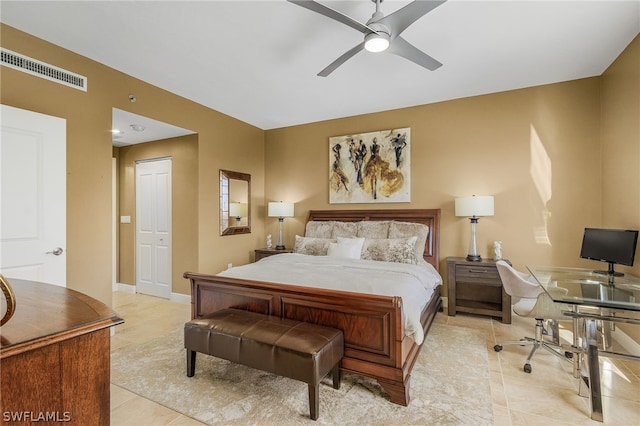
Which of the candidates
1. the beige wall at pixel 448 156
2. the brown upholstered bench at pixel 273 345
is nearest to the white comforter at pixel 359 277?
the brown upholstered bench at pixel 273 345

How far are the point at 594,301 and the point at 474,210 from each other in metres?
1.94

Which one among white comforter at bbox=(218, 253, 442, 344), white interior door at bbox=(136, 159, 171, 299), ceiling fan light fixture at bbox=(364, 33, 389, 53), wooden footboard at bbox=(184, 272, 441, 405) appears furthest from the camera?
white interior door at bbox=(136, 159, 171, 299)

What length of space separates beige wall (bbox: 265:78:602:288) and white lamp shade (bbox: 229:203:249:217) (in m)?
2.02

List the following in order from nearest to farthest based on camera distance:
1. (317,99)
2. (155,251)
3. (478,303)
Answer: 1. (478,303)
2. (317,99)
3. (155,251)

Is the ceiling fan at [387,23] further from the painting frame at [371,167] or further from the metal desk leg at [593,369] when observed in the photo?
the metal desk leg at [593,369]

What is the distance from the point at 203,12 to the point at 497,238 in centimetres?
414

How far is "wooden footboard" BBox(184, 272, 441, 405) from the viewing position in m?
2.07

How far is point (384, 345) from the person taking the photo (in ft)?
6.91

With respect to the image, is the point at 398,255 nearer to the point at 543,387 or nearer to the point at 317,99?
the point at 543,387

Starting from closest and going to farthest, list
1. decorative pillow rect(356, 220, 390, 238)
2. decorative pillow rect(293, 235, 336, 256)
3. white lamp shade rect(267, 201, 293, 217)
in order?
decorative pillow rect(293, 235, 336, 256) < decorative pillow rect(356, 220, 390, 238) < white lamp shade rect(267, 201, 293, 217)

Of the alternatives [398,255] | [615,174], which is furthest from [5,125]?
[615,174]

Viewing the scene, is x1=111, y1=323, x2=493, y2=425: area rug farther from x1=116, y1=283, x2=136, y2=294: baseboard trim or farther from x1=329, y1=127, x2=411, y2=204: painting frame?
x1=116, y1=283, x2=136, y2=294: baseboard trim

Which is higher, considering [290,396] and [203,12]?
[203,12]

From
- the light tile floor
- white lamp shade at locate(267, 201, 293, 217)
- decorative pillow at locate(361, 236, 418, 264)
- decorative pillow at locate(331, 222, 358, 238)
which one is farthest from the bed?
white lamp shade at locate(267, 201, 293, 217)
